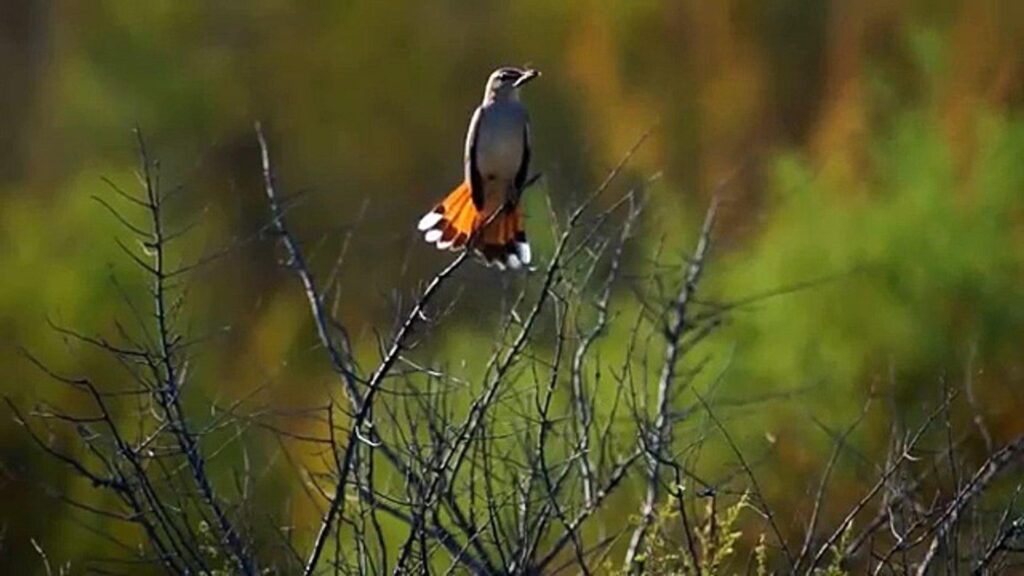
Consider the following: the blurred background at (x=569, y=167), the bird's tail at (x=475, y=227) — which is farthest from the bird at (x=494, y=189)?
the blurred background at (x=569, y=167)

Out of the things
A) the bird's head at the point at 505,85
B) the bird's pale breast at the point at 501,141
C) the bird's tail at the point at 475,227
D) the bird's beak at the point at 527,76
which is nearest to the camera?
the bird's tail at the point at 475,227

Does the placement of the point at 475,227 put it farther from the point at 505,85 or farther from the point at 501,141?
the point at 505,85

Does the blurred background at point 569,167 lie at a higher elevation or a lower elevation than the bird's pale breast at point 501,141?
higher

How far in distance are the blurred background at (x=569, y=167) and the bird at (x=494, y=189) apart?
0.75 ft

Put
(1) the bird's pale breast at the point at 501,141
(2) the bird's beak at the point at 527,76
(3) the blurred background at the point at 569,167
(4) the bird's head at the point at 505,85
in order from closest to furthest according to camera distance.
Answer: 1. (2) the bird's beak at the point at 527,76
2. (1) the bird's pale breast at the point at 501,141
3. (4) the bird's head at the point at 505,85
4. (3) the blurred background at the point at 569,167

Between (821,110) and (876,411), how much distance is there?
17.0 ft

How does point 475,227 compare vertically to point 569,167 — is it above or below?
below

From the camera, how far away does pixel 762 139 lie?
1603 centimetres

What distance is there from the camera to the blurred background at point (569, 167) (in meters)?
10.4

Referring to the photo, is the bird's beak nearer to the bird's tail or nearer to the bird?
the bird

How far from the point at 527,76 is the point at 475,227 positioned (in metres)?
0.66

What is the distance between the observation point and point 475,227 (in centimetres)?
576

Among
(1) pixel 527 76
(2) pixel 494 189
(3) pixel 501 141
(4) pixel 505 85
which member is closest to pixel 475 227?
(2) pixel 494 189

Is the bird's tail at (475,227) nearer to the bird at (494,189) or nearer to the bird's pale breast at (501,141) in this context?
the bird at (494,189)
